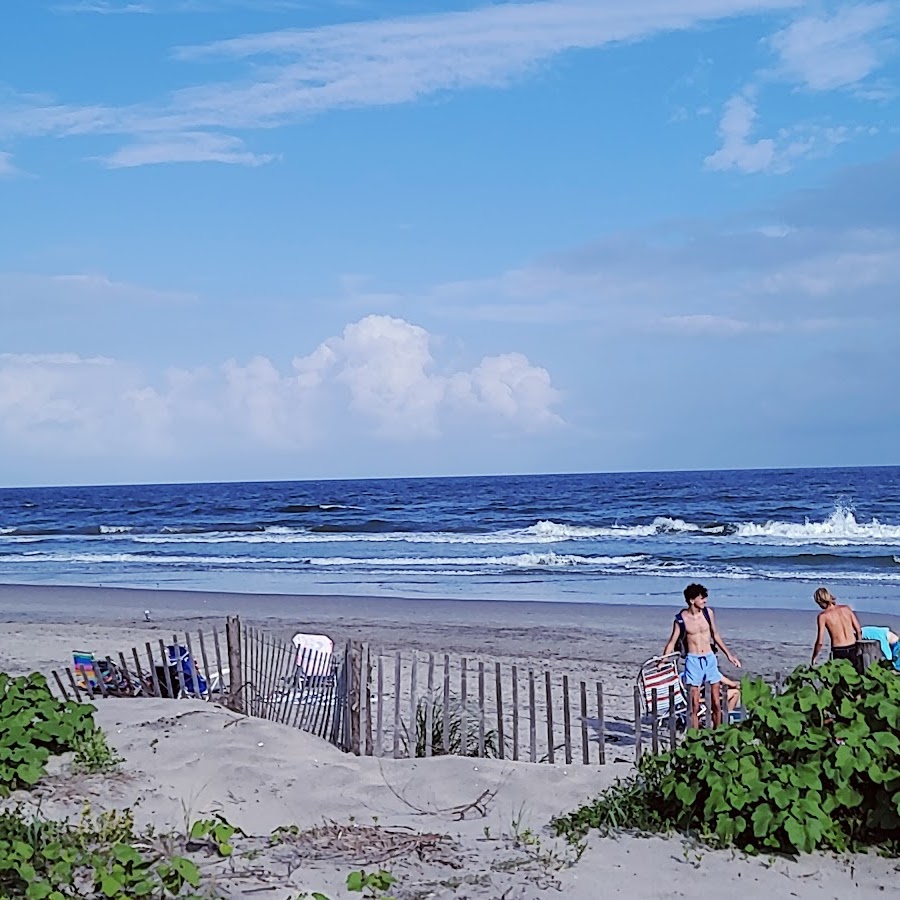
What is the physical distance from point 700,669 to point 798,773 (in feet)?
18.3

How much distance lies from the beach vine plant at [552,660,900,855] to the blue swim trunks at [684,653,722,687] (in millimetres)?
5014

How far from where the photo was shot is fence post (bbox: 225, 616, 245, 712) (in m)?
8.93

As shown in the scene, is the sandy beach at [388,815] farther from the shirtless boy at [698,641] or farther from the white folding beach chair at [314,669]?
the shirtless boy at [698,641]

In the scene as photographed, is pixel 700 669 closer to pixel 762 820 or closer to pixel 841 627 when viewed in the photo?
pixel 841 627

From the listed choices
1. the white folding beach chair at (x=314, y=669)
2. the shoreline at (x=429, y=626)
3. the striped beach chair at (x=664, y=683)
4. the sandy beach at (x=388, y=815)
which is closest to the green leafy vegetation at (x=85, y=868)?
the sandy beach at (x=388, y=815)

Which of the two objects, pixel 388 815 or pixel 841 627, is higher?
pixel 841 627

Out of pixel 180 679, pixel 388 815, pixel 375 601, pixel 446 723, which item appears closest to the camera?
pixel 388 815

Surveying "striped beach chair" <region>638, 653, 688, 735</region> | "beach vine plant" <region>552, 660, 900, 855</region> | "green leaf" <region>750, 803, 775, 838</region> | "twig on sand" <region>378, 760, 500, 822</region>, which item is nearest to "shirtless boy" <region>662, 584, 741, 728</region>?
"striped beach chair" <region>638, 653, 688, 735</region>

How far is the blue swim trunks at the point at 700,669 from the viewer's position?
1032 cm

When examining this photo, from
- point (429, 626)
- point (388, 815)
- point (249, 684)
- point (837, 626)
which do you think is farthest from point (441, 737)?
point (429, 626)

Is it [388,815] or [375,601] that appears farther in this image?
[375,601]

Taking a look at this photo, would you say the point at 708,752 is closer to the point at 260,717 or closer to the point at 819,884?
the point at 819,884

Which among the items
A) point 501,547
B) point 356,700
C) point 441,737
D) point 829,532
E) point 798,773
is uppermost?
point 798,773

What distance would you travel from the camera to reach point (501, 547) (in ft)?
129
